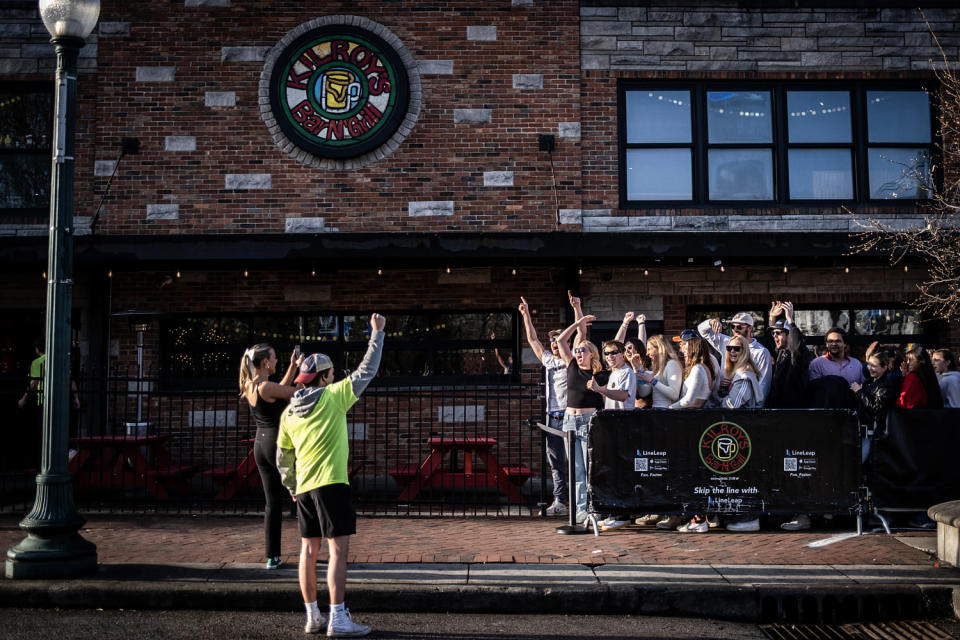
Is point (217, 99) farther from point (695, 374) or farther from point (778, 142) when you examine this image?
point (778, 142)

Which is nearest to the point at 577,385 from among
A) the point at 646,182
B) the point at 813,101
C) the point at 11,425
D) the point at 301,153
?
the point at 646,182

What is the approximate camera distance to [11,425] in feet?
42.0

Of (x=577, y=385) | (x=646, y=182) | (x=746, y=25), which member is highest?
(x=746, y=25)

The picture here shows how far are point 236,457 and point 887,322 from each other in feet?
30.3

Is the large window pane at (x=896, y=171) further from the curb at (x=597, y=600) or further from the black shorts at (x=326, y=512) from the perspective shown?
the black shorts at (x=326, y=512)

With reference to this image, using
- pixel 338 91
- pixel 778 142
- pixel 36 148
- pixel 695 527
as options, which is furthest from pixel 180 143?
pixel 695 527

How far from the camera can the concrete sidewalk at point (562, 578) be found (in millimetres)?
6406

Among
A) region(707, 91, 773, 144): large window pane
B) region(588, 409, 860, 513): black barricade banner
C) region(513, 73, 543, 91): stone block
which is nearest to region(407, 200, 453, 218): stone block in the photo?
region(513, 73, 543, 91): stone block

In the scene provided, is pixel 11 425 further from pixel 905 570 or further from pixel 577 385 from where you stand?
pixel 905 570

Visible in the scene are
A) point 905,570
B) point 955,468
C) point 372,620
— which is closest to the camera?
point 372,620

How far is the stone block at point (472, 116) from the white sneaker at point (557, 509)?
573cm

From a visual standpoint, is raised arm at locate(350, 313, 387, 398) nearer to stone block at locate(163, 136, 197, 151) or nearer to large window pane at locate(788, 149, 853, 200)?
stone block at locate(163, 136, 197, 151)

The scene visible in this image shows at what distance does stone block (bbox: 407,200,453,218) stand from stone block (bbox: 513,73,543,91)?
1.92 m

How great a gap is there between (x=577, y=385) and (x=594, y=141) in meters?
4.89
